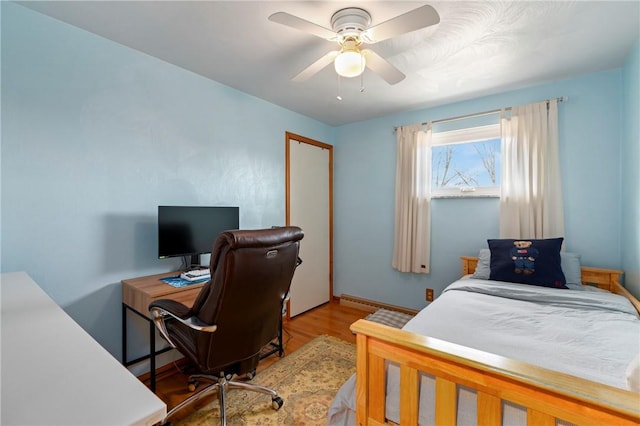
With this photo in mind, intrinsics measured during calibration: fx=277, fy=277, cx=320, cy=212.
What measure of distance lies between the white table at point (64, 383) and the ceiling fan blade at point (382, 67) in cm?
181

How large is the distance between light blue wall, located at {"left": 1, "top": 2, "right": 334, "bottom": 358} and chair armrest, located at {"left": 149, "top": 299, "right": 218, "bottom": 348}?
69 centimetres

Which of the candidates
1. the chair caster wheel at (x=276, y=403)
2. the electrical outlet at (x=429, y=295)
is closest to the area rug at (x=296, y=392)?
the chair caster wheel at (x=276, y=403)

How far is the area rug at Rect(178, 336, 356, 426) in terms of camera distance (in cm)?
169

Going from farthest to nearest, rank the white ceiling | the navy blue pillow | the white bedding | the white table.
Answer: the navy blue pillow < the white ceiling < the white bedding < the white table

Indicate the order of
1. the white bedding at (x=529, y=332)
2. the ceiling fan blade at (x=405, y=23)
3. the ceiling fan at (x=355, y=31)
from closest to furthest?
the white bedding at (x=529, y=332), the ceiling fan blade at (x=405, y=23), the ceiling fan at (x=355, y=31)

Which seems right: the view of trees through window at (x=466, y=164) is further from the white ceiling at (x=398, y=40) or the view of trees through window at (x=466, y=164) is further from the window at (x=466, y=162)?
the white ceiling at (x=398, y=40)

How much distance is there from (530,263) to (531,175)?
0.86m

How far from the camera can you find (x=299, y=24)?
1.40 m

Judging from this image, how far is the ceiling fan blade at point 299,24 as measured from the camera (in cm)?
132

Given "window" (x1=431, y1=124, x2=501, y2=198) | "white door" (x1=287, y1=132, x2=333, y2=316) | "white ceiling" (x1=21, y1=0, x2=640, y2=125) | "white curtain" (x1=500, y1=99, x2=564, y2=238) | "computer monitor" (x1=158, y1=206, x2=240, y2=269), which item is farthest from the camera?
"white door" (x1=287, y1=132, x2=333, y2=316)

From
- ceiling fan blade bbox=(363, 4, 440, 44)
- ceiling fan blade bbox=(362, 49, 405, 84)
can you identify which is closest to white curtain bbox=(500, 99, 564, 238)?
ceiling fan blade bbox=(362, 49, 405, 84)

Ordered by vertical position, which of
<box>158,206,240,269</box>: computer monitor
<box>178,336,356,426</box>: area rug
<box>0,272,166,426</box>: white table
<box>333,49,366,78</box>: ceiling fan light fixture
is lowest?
<box>178,336,356,426</box>: area rug

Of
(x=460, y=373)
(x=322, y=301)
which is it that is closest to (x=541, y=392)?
(x=460, y=373)

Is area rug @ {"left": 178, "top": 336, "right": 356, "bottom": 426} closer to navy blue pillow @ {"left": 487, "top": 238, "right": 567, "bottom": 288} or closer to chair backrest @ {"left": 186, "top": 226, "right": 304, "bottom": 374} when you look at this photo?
chair backrest @ {"left": 186, "top": 226, "right": 304, "bottom": 374}
